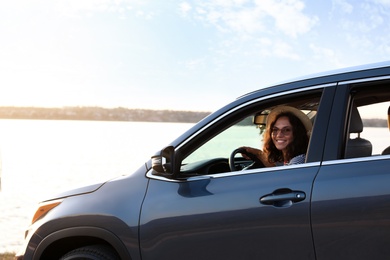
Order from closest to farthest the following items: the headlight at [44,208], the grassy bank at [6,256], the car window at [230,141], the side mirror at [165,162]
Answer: the side mirror at [165,162] → the car window at [230,141] → the headlight at [44,208] → the grassy bank at [6,256]

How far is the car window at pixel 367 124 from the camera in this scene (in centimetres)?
296

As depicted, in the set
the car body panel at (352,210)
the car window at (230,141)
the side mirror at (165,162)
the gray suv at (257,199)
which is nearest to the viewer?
the car body panel at (352,210)

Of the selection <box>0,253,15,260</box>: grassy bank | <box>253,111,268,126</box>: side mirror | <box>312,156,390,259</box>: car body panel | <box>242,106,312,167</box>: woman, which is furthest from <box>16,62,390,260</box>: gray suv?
<box>0,253,15,260</box>: grassy bank

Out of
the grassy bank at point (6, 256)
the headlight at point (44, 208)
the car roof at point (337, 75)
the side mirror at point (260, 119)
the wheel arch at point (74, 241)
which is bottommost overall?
the grassy bank at point (6, 256)

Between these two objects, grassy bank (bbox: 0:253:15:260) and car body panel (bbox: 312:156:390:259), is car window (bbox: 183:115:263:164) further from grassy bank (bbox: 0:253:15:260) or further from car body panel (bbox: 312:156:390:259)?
grassy bank (bbox: 0:253:15:260)

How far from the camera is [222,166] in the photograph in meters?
4.12

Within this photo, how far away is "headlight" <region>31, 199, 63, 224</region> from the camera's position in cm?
382

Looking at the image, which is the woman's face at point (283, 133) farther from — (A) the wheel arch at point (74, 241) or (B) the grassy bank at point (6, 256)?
(B) the grassy bank at point (6, 256)

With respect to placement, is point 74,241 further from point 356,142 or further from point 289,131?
point 356,142

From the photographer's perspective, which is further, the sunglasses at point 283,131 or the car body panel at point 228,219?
the sunglasses at point 283,131

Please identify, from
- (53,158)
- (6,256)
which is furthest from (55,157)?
(6,256)

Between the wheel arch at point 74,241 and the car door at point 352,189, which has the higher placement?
the car door at point 352,189

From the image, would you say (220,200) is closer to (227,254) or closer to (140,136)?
(227,254)

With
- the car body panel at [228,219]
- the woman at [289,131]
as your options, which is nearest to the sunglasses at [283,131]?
the woman at [289,131]
